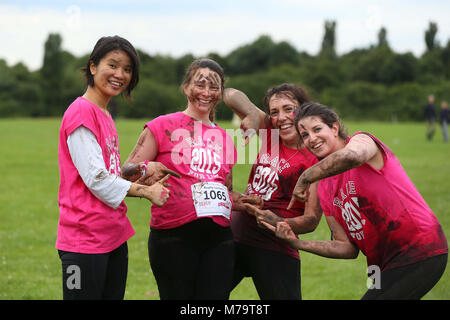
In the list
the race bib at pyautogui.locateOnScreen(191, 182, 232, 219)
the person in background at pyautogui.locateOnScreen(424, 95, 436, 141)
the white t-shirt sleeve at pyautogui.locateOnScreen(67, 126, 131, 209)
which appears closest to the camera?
the white t-shirt sleeve at pyautogui.locateOnScreen(67, 126, 131, 209)

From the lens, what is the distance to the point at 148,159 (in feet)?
12.0

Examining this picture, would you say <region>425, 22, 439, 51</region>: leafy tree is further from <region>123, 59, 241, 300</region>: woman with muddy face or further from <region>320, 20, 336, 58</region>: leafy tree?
<region>123, 59, 241, 300</region>: woman with muddy face

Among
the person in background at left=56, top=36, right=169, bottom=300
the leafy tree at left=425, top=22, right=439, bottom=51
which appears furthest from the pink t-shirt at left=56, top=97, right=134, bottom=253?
the leafy tree at left=425, top=22, right=439, bottom=51

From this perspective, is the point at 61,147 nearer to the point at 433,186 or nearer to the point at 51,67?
the point at 433,186

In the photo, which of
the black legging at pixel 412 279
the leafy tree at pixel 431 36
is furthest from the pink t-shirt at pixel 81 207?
the leafy tree at pixel 431 36

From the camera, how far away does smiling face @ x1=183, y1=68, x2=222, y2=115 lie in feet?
12.3

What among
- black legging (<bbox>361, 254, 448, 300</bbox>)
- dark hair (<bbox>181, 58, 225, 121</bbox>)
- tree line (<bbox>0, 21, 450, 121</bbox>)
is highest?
tree line (<bbox>0, 21, 450, 121</bbox>)

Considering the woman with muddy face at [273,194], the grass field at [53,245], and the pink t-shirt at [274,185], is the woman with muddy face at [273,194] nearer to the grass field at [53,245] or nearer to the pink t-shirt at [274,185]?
the pink t-shirt at [274,185]

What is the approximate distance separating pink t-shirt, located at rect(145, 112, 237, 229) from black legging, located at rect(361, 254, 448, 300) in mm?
1171

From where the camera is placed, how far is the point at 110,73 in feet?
11.1

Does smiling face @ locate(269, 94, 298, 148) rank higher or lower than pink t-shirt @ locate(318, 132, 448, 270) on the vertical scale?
higher

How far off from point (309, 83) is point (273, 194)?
68762 millimetres

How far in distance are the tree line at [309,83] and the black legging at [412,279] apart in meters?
51.0

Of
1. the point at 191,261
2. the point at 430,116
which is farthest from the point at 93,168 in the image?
the point at 430,116
